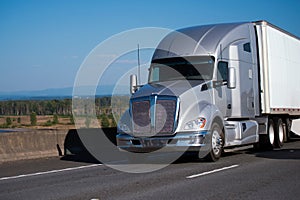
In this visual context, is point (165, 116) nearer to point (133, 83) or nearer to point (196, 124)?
point (196, 124)

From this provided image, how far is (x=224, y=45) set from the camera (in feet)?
45.5

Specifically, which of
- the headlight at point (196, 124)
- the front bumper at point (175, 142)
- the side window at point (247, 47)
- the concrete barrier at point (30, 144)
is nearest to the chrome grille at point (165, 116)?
the front bumper at point (175, 142)

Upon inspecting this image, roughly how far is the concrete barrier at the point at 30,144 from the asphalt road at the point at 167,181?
5.05ft

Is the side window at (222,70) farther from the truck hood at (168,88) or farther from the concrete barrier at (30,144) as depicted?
the concrete barrier at (30,144)

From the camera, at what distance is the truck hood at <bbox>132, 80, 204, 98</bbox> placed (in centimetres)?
1218

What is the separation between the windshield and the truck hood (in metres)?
0.32

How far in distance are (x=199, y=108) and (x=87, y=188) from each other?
4.35m

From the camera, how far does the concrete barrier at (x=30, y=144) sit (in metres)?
14.5

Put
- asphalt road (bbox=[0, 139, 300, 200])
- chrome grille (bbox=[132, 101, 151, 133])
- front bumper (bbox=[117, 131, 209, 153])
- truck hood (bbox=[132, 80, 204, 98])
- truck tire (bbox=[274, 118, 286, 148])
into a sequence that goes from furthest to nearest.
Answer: truck tire (bbox=[274, 118, 286, 148]), truck hood (bbox=[132, 80, 204, 98]), chrome grille (bbox=[132, 101, 151, 133]), front bumper (bbox=[117, 131, 209, 153]), asphalt road (bbox=[0, 139, 300, 200])

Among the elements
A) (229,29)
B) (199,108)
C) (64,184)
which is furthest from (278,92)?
(64,184)

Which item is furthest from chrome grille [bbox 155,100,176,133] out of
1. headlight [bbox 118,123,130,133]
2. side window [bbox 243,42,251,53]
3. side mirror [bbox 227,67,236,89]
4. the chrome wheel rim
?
side window [bbox 243,42,251,53]

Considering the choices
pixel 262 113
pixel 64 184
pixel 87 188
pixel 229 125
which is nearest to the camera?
pixel 87 188

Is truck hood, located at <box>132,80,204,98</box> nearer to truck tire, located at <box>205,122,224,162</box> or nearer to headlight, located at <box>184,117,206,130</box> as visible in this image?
headlight, located at <box>184,117,206,130</box>

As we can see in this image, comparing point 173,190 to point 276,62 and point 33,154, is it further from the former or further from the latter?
point 276,62
